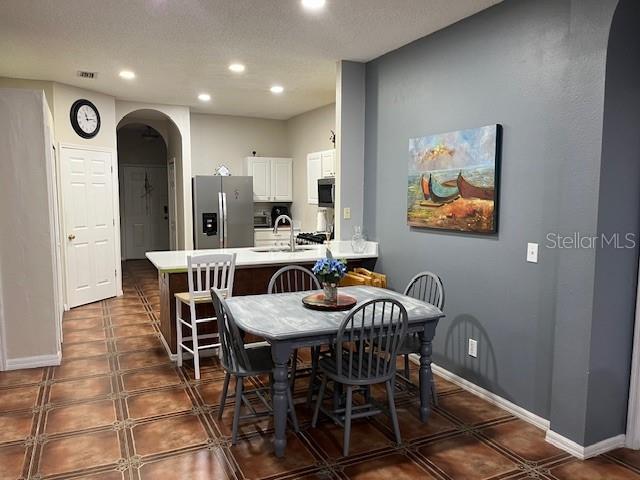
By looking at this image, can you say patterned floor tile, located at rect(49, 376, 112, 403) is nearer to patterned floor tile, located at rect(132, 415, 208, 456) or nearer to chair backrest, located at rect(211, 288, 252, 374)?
patterned floor tile, located at rect(132, 415, 208, 456)

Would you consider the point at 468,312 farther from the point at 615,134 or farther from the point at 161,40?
the point at 161,40

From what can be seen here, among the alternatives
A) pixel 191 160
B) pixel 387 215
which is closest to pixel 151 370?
pixel 387 215

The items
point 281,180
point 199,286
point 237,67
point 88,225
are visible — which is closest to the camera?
point 199,286

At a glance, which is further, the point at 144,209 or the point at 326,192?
the point at 144,209

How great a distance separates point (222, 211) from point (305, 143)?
1.68m

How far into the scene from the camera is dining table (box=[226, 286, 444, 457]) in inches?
97.7

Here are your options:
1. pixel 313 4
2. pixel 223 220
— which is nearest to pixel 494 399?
pixel 313 4

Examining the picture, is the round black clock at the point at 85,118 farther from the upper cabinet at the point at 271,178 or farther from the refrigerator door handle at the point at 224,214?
the upper cabinet at the point at 271,178

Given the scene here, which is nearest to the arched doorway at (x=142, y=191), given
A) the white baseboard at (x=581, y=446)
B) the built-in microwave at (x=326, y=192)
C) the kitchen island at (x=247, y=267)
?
the built-in microwave at (x=326, y=192)

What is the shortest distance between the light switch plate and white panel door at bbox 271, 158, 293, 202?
520cm

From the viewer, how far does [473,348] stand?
11.2 ft

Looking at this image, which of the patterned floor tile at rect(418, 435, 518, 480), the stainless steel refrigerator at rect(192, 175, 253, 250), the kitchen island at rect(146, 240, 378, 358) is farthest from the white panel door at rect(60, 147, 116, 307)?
the patterned floor tile at rect(418, 435, 518, 480)

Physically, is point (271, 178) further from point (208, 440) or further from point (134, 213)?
point (208, 440)

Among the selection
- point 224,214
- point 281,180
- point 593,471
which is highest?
point 281,180
